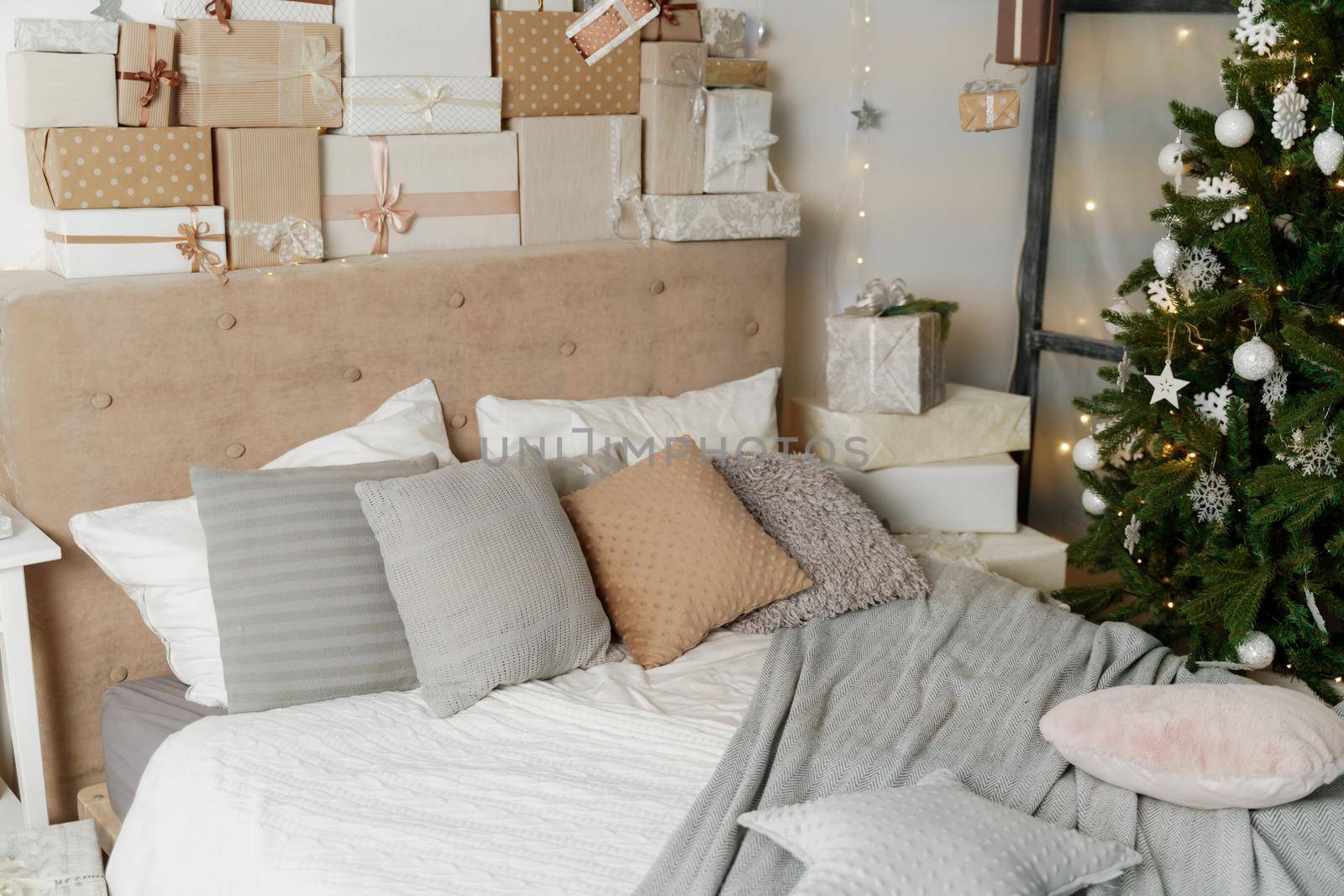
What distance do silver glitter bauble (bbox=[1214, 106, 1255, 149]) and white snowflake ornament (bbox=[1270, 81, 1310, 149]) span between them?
4cm

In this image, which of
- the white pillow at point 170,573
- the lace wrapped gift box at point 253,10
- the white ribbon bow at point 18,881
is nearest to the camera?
the white ribbon bow at point 18,881

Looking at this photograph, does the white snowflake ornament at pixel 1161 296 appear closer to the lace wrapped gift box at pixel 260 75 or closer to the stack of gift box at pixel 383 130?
the stack of gift box at pixel 383 130

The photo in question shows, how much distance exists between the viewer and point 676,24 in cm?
267

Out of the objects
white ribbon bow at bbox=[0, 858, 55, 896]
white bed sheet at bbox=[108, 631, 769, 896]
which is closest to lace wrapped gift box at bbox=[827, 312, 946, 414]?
white bed sheet at bbox=[108, 631, 769, 896]

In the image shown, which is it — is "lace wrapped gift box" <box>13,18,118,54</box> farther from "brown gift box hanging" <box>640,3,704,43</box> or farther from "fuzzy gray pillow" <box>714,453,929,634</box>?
"fuzzy gray pillow" <box>714,453,929,634</box>

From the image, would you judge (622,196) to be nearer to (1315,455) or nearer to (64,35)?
(64,35)

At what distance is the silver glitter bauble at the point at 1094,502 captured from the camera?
2639mm

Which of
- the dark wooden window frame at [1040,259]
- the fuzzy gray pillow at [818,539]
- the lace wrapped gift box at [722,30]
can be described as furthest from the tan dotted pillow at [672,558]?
the dark wooden window frame at [1040,259]

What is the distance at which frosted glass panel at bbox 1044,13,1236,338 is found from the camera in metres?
3.13

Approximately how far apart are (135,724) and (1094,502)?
1.89 meters

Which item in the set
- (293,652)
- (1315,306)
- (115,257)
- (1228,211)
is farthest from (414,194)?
(1315,306)

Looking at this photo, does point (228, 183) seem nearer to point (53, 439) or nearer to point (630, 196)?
point (53, 439)

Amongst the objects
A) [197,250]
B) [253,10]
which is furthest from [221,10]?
[197,250]

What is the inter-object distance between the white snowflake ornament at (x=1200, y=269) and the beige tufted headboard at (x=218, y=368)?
41.0 inches
